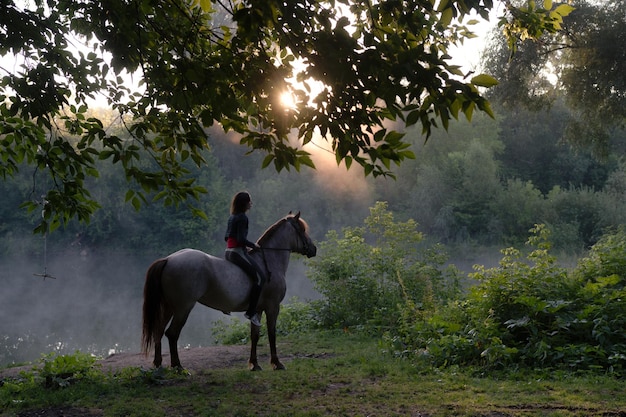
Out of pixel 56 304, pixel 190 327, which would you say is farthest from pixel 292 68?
pixel 56 304

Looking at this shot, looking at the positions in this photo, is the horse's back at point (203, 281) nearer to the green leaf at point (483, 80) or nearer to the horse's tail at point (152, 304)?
the horse's tail at point (152, 304)

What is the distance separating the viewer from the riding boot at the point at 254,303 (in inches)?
332

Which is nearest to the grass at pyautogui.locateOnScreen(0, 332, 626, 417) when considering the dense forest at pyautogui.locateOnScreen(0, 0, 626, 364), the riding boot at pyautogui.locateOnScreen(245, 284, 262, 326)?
the riding boot at pyautogui.locateOnScreen(245, 284, 262, 326)

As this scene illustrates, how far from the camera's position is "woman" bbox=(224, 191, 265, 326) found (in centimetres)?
816

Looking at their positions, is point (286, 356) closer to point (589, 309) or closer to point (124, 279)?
point (589, 309)

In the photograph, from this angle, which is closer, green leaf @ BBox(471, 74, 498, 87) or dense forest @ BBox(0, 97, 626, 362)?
green leaf @ BBox(471, 74, 498, 87)

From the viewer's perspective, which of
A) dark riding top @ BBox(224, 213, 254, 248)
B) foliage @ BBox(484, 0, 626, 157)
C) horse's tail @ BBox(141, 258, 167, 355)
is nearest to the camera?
horse's tail @ BBox(141, 258, 167, 355)

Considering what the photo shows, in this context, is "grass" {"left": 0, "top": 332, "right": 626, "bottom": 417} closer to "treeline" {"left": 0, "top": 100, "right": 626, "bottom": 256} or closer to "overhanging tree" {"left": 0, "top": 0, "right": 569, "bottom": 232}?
"overhanging tree" {"left": 0, "top": 0, "right": 569, "bottom": 232}

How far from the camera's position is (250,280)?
8.48m

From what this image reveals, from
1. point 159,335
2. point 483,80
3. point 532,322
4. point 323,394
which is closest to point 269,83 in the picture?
point 483,80

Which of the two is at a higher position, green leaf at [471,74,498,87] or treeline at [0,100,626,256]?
treeline at [0,100,626,256]

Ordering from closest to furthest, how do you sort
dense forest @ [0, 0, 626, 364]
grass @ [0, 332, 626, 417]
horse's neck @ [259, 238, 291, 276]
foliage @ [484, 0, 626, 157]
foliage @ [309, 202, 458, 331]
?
grass @ [0, 332, 626, 417], horse's neck @ [259, 238, 291, 276], foliage @ [309, 202, 458, 331], foliage @ [484, 0, 626, 157], dense forest @ [0, 0, 626, 364]

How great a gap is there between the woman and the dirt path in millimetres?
1300

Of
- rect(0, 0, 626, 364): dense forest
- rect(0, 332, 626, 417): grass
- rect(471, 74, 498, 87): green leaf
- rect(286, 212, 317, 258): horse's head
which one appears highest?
rect(0, 0, 626, 364): dense forest
